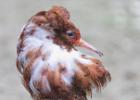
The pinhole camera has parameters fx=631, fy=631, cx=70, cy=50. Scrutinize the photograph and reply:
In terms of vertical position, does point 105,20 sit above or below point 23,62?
below

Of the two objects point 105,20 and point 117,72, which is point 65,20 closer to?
point 117,72

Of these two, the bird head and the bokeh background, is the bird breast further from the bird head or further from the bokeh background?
the bokeh background

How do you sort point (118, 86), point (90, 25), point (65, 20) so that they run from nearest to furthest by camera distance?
point (65, 20) → point (118, 86) → point (90, 25)

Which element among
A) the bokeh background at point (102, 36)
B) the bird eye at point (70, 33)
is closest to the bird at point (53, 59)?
the bird eye at point (70, 33)

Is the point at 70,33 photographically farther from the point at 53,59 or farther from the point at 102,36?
the point at 102,36

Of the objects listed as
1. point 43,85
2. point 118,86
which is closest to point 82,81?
point 43,85

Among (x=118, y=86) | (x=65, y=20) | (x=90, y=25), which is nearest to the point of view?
(x=65, y=20)
